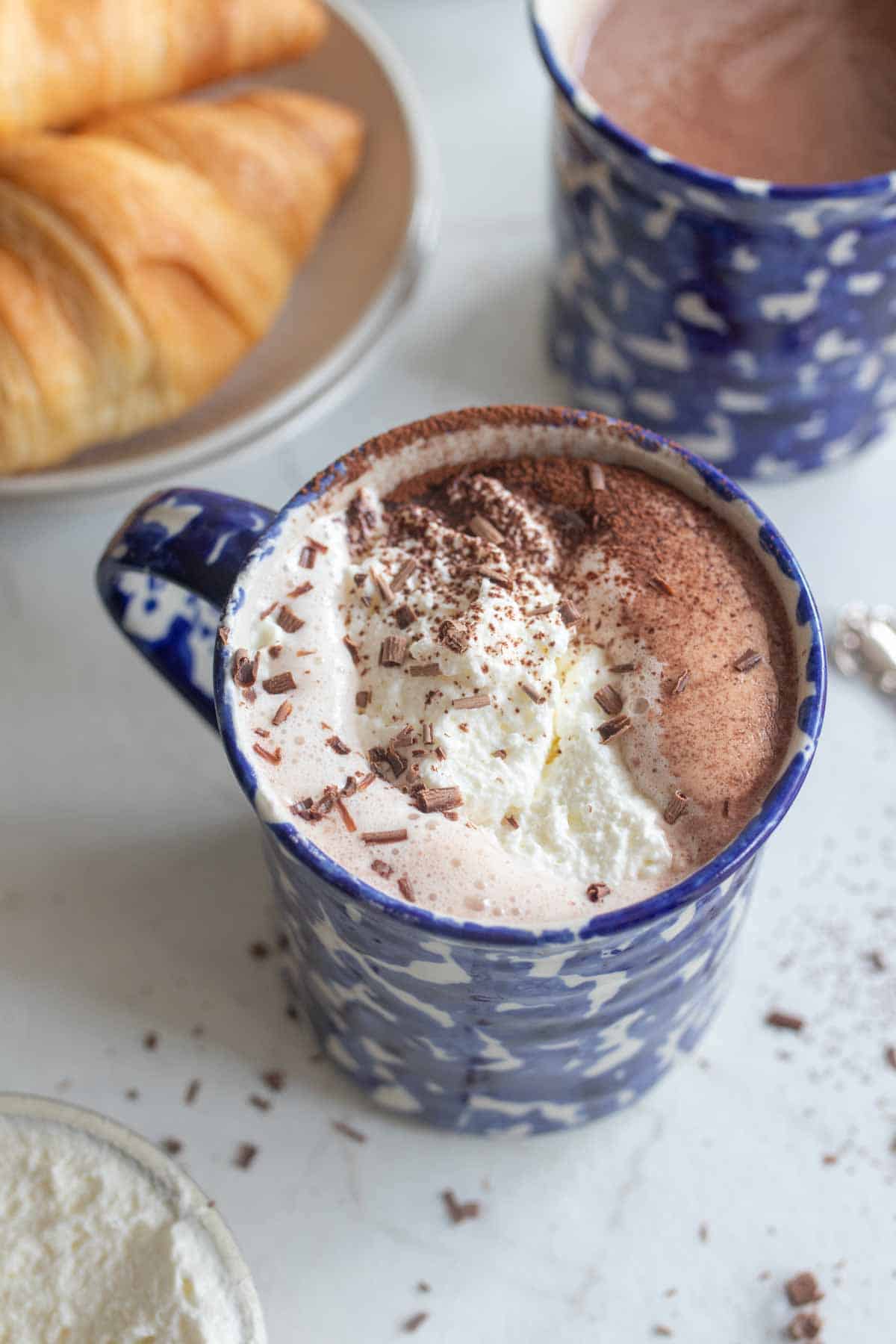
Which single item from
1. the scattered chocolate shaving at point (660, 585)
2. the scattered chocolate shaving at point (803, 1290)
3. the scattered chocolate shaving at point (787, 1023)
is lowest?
the scattered chocolate shaving at point (803, 1290)

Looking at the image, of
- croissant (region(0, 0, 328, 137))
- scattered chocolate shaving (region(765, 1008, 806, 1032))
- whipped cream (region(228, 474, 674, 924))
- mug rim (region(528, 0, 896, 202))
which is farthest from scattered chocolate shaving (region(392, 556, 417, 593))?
croissant (region(0, 0, 328, 137))

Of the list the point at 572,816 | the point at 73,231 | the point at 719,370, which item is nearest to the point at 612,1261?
the point at 572,816

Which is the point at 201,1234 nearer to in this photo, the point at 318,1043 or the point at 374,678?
the point at 318,1043

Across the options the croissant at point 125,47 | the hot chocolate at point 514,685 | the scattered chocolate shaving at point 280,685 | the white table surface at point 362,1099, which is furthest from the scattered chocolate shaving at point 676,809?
the croissant at point 125,47

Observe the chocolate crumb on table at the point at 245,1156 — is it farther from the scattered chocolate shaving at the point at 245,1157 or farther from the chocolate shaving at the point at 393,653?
the chocolate shaving at the point at 393,653

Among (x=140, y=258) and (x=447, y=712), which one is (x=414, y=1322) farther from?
(x=140, y=258)

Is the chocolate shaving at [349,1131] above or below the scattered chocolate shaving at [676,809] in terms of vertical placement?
below
